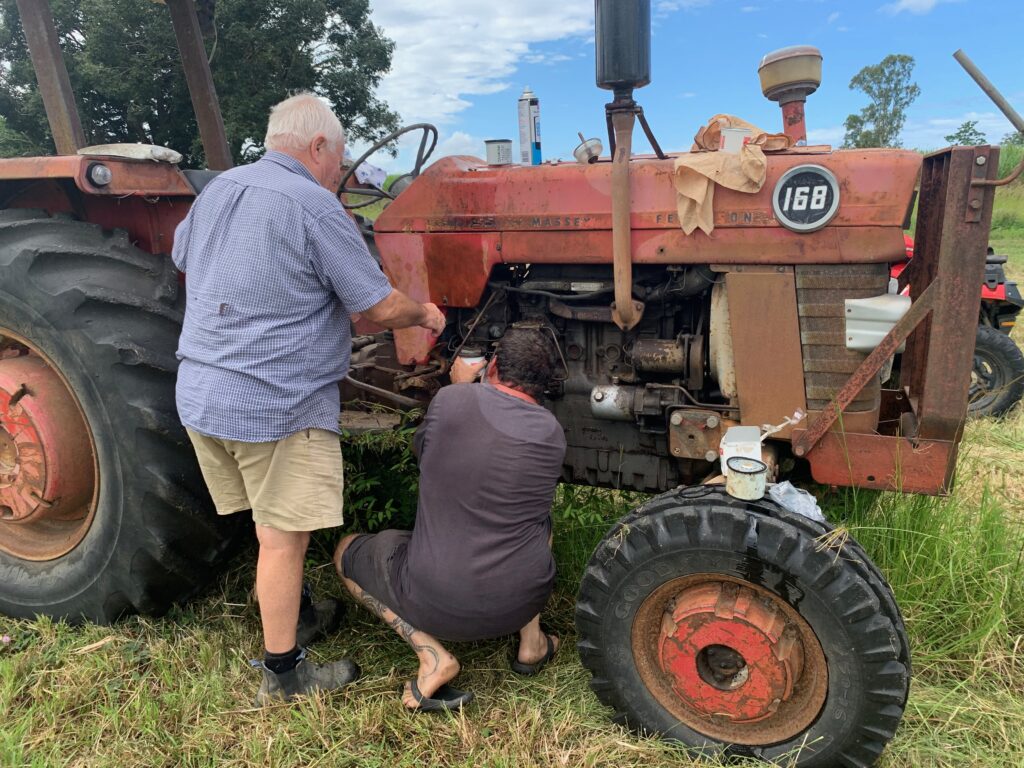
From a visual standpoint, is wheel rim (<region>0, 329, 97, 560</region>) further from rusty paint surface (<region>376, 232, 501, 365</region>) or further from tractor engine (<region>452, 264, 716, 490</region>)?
tractor engine (<region>452, 264, 716, 490</region>)

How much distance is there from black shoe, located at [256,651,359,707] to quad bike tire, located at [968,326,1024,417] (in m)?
3.96

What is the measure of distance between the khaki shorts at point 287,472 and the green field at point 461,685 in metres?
0.54

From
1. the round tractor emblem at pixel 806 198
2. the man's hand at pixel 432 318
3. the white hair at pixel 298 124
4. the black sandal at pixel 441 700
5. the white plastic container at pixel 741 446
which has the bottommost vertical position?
the black sandal at pixel 441 700

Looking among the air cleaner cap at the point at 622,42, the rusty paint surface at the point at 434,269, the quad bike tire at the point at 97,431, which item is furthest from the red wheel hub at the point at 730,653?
the quad bike tire at the point at 97,431

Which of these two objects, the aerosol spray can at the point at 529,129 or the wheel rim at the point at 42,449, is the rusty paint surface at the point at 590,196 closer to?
the aerosol spray can at the point at 529,129

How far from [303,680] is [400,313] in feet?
3.71

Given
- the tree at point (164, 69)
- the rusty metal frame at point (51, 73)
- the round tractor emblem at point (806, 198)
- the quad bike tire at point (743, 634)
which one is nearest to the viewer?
the quad bike tire at point (743, 634)

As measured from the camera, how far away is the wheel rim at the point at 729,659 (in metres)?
1.84

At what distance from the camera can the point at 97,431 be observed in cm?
228

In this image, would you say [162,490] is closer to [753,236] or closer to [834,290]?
[753,236]

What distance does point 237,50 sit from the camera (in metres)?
14.5

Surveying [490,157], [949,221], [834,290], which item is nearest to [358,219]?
[490,157]

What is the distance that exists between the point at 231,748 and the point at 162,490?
760 mm

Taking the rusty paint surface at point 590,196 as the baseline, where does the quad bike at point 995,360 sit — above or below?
below
